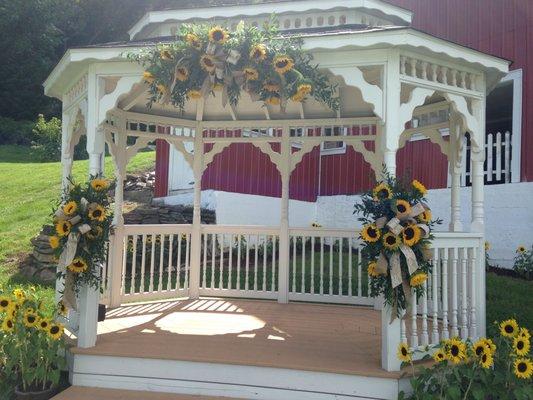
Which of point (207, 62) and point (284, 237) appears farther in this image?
point (284, 237)

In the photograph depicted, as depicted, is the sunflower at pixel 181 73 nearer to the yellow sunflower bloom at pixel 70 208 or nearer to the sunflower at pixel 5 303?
the yellow sunflower bloom at pixel 70 208

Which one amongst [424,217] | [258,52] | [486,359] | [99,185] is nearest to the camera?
[486,359]

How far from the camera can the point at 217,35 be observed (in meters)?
3.88

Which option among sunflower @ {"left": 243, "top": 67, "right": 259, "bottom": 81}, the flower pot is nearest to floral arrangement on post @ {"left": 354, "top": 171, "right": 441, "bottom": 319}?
sunflower @ {"left": 243, "top": 67, "right": 259, "bottom": 81}

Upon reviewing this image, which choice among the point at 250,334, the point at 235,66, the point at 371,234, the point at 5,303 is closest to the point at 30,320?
the point at 5,303

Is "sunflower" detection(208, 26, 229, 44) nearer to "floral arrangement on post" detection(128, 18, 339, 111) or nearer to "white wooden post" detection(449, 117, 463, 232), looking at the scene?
"floral arrangement on post" detection(128, 18, 339, 111)

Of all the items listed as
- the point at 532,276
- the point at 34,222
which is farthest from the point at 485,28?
the point at 34,222

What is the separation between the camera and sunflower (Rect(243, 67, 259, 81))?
3859 millimetres

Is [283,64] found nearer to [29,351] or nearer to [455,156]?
[455,156]

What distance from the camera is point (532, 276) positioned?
7.46 meters

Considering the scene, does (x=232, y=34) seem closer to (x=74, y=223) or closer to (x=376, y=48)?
(x=376, y=48)

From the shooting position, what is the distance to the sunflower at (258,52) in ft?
12.6

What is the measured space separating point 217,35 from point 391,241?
2.06 meters

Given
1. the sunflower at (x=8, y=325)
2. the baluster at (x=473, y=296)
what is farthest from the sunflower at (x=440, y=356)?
the sunflower at (x=8, y=325)
